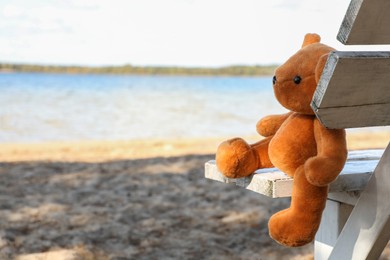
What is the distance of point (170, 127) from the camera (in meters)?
15.7

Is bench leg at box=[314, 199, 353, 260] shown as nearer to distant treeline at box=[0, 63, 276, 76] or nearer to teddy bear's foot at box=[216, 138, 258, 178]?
teddy bear's foot at box=[216, 138, 258, 178]

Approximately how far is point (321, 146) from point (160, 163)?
4.87m

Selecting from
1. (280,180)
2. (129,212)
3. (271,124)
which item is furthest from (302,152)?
(129,212)

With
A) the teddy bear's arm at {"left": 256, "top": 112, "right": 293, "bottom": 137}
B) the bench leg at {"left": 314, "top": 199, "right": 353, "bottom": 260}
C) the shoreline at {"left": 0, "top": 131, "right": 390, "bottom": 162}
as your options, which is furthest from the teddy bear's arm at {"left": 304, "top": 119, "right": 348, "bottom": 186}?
the shoreline at {"left": 0, "top": 131, "right": 390, "bottom": 162}

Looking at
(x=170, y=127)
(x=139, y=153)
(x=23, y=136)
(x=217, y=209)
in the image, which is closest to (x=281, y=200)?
(x=217, y=209)

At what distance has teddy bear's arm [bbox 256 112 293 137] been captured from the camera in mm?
2039

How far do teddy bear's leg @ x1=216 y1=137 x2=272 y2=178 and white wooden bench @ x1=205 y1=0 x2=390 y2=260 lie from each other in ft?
0.11

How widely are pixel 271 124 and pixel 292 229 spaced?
17.6 inches

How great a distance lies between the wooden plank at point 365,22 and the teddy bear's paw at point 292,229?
0.53 m

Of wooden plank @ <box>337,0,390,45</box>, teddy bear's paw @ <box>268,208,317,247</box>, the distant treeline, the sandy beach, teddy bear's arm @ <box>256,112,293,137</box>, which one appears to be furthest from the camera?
the distant treeline

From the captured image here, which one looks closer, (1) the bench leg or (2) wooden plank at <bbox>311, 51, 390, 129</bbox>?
(2) wooden plank at <bbox>311, 51, 390, 129</bbox>

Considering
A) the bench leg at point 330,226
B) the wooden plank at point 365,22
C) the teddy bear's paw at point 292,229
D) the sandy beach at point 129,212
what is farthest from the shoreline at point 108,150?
the wooden plank at point 365,22

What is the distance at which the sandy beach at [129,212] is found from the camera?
3.62 m

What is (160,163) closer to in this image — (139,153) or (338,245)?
(139,153)
